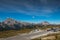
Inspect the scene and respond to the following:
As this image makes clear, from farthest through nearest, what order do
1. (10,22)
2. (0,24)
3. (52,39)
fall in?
(10,22) → (0,24) → (52,39)

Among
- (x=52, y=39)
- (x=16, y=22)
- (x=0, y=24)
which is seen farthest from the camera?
(x=16, y=22)

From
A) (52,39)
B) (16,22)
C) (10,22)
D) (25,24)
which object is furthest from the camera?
(25,24)

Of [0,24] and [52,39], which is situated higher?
[0,24]

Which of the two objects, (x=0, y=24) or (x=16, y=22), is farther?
(x=16, y=22)

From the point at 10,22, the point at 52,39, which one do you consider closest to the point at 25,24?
the point at 10,22

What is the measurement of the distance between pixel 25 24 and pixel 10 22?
11525 mm

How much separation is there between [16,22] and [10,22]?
17.4ft

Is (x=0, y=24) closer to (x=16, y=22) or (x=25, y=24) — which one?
(x=16, y=22)

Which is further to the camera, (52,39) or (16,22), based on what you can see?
(16,22)

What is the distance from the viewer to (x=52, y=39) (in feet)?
55.4

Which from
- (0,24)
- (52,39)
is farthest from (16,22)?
(52,39)

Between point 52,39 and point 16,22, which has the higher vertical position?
point 16,22

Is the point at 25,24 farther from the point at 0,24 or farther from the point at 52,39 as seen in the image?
the point at 52,39

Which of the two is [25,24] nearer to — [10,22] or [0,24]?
[10,22]
